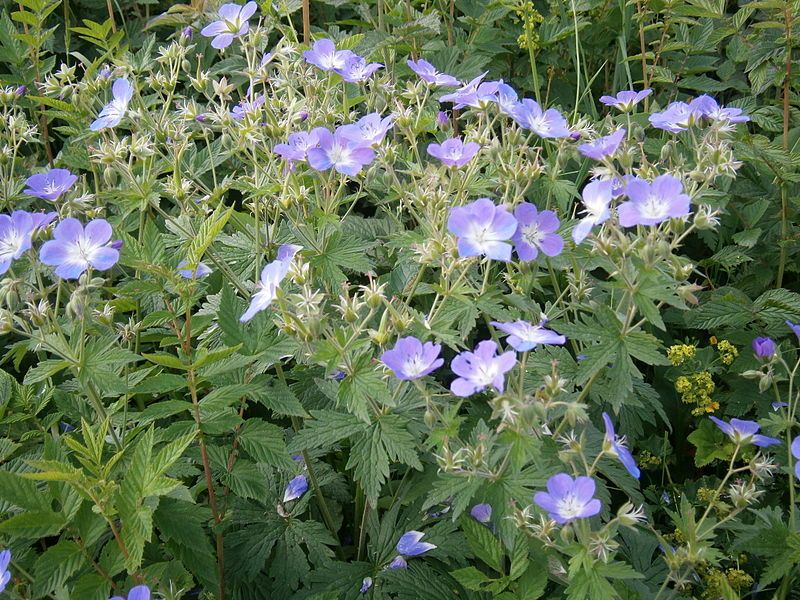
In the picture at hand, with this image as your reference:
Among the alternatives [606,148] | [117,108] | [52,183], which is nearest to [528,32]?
[606,148]

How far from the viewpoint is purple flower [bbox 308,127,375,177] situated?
1.94 meters

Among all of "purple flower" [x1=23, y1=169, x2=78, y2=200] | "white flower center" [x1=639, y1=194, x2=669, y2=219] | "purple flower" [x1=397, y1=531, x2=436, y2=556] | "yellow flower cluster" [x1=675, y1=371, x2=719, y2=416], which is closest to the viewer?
"white flower center" [x1=639, y1=194, x2=669, y2=219]

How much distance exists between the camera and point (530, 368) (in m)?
1.97

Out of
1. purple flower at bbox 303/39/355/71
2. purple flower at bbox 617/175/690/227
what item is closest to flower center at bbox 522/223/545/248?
purple flower at bbox 617/175/690/227

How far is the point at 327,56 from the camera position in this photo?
2359 millimetres

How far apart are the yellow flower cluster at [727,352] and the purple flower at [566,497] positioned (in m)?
1.25

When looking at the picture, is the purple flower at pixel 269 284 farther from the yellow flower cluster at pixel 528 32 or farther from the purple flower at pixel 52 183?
the yellow flower cluster at pixel 528 32

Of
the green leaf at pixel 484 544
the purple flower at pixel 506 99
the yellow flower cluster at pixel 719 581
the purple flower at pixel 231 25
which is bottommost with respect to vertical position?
the yellow flower cluster at pixel 719 581

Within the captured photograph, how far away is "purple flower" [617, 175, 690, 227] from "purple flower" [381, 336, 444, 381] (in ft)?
1.47

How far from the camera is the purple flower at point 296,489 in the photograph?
6.86 feet

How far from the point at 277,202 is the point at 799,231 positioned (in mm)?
1902

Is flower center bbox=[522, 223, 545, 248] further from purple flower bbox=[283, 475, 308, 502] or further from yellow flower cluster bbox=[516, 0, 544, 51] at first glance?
yellow flower cluster bbox=[516, 0, 544, 51]

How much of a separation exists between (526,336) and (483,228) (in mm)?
236

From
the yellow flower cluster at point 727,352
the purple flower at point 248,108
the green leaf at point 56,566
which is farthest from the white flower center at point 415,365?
the yellow flower cluster at point 727,352
